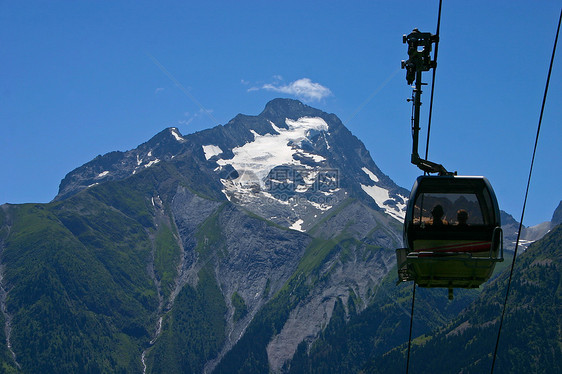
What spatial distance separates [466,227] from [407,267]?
7.57ft

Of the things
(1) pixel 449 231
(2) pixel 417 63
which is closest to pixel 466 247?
(1) pixel 449 231

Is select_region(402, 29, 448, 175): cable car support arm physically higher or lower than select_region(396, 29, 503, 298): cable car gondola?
higher

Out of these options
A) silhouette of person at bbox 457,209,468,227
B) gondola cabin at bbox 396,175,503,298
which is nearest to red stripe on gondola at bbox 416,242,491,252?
gondola cabin at bbox 396,175,503,298

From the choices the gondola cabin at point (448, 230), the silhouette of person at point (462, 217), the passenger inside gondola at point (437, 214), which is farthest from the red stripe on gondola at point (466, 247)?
the passenger inside gondola at point (437, 214)

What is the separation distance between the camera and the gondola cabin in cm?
2477

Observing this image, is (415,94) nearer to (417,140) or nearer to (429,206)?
(417,140)

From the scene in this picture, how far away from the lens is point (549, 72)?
20.1m

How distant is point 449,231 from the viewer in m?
25.2

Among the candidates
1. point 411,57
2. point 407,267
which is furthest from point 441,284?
point 411,57

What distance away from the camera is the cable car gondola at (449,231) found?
24609 millimetres

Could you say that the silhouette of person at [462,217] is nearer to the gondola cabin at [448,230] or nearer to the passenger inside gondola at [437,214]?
the gondola cabin at [448,230]

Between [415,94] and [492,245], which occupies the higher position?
[415,94]

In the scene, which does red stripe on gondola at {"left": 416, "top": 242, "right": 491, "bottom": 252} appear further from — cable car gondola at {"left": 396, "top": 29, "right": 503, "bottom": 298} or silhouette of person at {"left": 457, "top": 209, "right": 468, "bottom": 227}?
silhouette of person at {"left": 457, "top": 209, "right": 468, "bottom": 227}

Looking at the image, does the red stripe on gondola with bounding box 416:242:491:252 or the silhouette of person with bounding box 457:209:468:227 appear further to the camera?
the silhouette of person with bounding box 457:209:468:227
